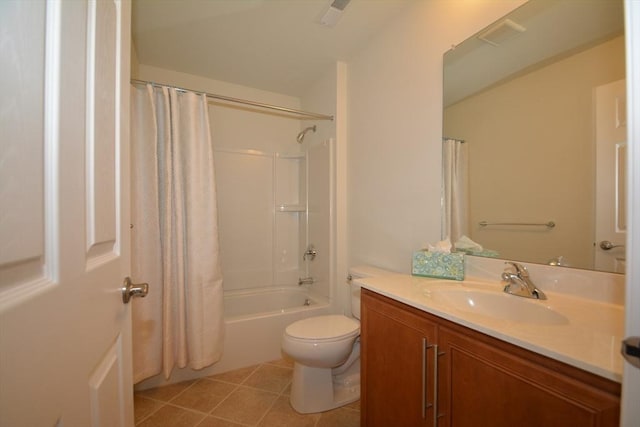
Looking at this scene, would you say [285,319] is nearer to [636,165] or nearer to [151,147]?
[151,147]

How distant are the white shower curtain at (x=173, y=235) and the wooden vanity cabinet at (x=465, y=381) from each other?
1186 mm

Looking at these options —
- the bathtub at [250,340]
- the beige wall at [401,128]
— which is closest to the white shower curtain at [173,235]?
the bathtub at [250,340]

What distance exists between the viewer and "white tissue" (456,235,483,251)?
128 centimetres

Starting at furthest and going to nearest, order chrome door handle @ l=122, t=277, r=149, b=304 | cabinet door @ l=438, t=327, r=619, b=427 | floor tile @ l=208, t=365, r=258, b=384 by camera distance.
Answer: floor tile @ l=208, t=365, r=258, b=384 < chrome door handle @ l=122, t=277, r=149, b=304 < cabinet door @ l=438, t=327, r=619, b=427

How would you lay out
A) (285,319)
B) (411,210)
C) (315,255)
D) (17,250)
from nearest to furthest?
(17,250)
(411,210)
(285,319)
(315,255)

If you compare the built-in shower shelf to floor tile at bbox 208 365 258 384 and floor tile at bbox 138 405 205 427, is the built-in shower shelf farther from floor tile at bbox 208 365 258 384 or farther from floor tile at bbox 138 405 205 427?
floor tile at bbox 138 405 205 427

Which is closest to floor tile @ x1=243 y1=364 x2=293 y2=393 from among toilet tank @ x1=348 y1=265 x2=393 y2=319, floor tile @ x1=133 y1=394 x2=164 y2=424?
floor tile @ x1=133 y1=394 x2=164 y2=424

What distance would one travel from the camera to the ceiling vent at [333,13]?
154 cm

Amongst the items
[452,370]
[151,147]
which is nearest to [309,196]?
[151,147]

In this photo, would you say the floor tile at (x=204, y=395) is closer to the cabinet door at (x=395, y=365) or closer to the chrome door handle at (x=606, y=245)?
the cabinet door at (x=395, y=365)

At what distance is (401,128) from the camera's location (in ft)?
5.47

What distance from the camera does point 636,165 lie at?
37 cm

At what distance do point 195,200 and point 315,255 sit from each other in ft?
4.03

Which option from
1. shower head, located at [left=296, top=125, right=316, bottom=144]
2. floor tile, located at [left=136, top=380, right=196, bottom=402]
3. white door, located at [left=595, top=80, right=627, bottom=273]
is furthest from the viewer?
shower head, located at [left=296, top=125, right=316, bottom=144]
